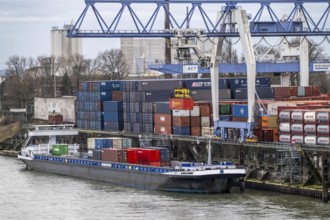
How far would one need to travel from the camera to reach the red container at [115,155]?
62.4m

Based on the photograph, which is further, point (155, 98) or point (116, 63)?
point (116, 63)

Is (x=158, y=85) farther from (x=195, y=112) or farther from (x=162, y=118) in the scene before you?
(x=195, y=112)

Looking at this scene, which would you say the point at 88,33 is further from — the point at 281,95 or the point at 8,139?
the point at 8,139

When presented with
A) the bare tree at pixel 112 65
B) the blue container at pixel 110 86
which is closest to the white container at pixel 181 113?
the blue container at pixel 110 86

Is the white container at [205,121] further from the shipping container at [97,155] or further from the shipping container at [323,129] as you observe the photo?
the shipping container at [323,129]

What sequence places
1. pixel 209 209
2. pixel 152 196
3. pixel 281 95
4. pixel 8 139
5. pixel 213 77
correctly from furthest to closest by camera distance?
pixel 8 139 < pixel 281 95 < pixel 213 77 < pixel 152 196 < pixel 209 209

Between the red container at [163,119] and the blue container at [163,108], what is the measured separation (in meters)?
0.24

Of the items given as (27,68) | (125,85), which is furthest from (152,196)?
(27,68)

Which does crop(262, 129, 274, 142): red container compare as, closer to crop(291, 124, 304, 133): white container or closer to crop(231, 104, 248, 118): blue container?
crop(231, 104, 248, 118): blue container

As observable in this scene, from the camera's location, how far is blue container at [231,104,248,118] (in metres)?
63.1

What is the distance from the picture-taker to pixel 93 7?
5931 cm

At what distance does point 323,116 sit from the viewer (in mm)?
56188

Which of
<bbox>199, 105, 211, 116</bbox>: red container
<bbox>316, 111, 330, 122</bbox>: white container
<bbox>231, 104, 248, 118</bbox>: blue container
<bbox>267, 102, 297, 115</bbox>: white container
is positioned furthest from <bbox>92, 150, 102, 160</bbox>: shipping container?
<bbox>316, 111, 330, 122</bbox>: white container

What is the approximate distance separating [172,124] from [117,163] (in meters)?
7.54
